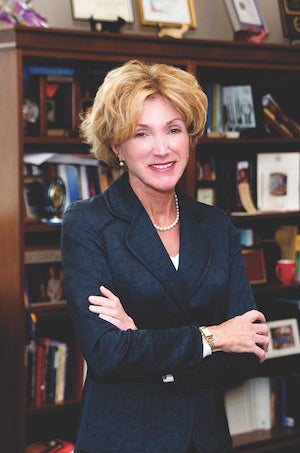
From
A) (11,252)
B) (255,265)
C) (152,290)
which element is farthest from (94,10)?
(152,290)

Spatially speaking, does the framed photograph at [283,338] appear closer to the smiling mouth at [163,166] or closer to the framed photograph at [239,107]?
the framed photograph at [239,107]

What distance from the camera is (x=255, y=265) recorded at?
3.73m

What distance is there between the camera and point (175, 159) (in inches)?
78.0

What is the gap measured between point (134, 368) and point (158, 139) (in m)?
0.56

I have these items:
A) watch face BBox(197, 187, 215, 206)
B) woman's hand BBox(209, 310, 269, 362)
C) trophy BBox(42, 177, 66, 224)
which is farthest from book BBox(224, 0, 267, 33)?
woman's hand BBox(209, 310, 269, 362)

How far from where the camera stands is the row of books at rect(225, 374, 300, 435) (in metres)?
3.72

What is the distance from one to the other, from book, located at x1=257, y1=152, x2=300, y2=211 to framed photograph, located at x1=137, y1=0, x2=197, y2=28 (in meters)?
0.72

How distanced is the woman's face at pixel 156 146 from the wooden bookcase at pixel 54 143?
3.68ft

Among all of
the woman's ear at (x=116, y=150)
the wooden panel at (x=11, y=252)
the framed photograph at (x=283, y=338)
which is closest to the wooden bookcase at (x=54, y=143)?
the wooden panel at (x=11, y=252)

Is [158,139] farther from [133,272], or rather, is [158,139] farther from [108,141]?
[133,272]

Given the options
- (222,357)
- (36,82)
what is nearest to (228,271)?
(222,357)

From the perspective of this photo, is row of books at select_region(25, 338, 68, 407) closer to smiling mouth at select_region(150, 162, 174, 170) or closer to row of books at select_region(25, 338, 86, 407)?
row of books at select_region(25, 338, 86, 407)

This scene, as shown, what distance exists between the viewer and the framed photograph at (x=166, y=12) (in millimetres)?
3479

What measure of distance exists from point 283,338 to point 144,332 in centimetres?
210
